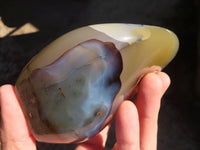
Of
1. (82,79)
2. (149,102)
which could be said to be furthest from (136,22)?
(82,79)

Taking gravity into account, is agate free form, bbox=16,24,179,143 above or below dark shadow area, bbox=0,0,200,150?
above

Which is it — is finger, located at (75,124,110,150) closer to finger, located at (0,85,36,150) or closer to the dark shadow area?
finger, located at (0,85,36,150)

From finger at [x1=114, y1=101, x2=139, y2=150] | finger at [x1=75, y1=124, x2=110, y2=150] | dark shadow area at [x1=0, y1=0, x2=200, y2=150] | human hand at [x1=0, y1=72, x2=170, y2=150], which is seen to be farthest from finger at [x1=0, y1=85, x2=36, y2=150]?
dark shadow area at [x1=0, y1=0, x2=200, y2=150]

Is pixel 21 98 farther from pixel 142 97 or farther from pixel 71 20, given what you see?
pixel 71 20

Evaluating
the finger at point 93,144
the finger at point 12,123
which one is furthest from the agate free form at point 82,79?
the finger at point 93,144

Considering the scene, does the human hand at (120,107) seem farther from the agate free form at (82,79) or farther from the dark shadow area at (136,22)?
the dark shadow area at (136,22)

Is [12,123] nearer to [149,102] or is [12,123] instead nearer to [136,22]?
[149,102]

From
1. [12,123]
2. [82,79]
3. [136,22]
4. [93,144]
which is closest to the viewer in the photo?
[82,79]

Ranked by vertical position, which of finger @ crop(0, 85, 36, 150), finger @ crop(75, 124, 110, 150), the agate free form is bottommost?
finger @ crop(75, 124, 110, 150)
